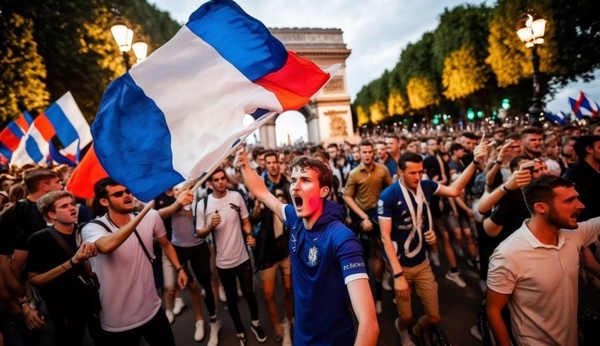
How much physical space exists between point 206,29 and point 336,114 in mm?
29603

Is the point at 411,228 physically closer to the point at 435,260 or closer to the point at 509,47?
the point at 435,260

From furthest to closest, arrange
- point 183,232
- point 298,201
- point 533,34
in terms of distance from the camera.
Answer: point 533,34
point 183,232
point 298,201

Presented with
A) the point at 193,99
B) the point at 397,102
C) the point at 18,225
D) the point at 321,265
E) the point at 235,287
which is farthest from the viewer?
the point at 397,102

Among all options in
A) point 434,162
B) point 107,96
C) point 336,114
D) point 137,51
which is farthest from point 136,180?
point 336,114

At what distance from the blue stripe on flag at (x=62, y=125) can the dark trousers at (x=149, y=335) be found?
594cm

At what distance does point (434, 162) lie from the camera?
632cm

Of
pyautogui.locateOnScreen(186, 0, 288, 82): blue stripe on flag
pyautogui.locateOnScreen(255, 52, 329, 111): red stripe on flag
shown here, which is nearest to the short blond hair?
pyautogui.locateOnScreen(186, 0, 288, 82): blue stripe on flag

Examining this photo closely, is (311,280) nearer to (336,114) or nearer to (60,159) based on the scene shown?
(60,159)

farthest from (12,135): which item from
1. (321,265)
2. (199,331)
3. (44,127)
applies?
(321,265)

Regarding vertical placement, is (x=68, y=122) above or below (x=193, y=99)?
above

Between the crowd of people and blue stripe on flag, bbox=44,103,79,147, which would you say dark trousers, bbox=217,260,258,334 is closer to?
the crowd of people

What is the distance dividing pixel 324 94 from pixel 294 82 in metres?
29.8

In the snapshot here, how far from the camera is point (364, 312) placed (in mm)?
1620

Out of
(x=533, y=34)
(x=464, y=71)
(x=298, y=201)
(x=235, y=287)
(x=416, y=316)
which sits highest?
(x=464, y=71)
